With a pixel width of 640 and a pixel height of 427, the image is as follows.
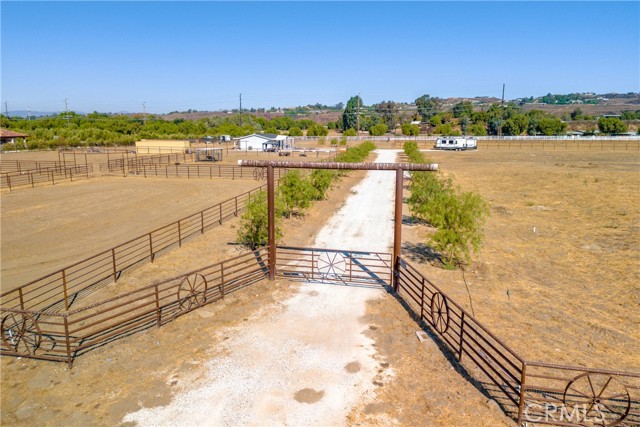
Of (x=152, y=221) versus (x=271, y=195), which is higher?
(x=271, y=195)

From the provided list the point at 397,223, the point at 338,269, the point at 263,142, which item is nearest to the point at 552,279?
the point at 397,223

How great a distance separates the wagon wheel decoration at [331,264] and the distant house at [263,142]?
52.2m

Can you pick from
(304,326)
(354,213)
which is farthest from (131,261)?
(354,213)

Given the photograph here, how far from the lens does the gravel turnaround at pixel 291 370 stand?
6453 mm

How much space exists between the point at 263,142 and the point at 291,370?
6206 cm

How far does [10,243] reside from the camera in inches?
640

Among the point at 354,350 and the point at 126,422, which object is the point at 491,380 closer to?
the point at 354,350

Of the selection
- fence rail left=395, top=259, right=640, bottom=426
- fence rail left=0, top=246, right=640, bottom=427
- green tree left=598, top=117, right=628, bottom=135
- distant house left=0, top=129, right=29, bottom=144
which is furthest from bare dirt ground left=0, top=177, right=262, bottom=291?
green tree left=598, top=117, right=628, bottom=135

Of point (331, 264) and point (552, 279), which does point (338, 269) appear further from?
point (552, 279)

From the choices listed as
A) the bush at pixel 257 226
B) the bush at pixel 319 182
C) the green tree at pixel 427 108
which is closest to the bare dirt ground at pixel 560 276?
the bush at pixel 257 226

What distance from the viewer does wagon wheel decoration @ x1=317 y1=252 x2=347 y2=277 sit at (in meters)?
12.7

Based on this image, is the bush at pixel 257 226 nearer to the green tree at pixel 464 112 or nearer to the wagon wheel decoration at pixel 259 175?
the wagon wheel decoration at pixel 259 175

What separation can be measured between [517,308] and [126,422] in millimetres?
8616

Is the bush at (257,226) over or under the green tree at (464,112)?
under
